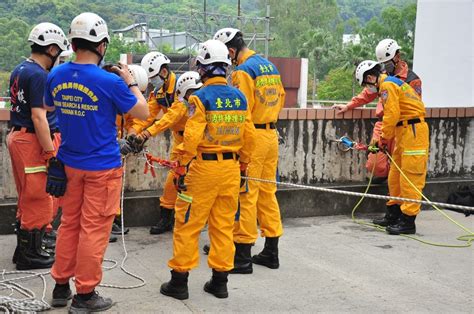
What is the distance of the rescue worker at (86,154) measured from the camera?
4695 mm

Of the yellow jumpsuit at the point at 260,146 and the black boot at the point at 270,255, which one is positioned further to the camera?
the black boot at the point at 270,255

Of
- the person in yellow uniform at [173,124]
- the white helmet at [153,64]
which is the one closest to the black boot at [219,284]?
the person in yellow uniform at [173,124]

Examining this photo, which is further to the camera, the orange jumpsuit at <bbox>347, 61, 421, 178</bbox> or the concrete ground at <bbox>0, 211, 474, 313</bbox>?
the orange jumpsuit at <bbox>347, 61, 421, 178</bbox>

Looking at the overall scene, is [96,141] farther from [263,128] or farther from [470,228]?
[470,228]

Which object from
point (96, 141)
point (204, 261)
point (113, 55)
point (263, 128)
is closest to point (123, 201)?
point (204, 261)

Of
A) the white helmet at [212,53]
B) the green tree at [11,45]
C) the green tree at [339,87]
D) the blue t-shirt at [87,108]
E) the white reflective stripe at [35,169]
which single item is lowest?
the white reflective stripe at [35,169]

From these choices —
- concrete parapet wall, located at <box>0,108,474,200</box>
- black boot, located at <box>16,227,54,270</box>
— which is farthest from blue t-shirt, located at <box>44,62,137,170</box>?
concrete parapet wall, located at <box>0,108,474,200</box>

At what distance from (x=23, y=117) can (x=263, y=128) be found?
226 centimetres

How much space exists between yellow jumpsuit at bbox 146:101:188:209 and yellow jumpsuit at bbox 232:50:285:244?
88 cm

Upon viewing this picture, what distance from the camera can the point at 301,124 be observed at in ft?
27.9

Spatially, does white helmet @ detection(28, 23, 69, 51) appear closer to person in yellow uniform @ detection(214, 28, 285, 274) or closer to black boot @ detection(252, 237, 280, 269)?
person in yellow uniform @ detection(214, 28, 285, 274)

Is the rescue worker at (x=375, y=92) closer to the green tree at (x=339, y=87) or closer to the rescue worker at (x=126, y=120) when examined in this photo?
the rescue worker at (x=126, y=120)

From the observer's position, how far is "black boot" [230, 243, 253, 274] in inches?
237

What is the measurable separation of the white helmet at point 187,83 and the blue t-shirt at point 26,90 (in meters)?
1.73
